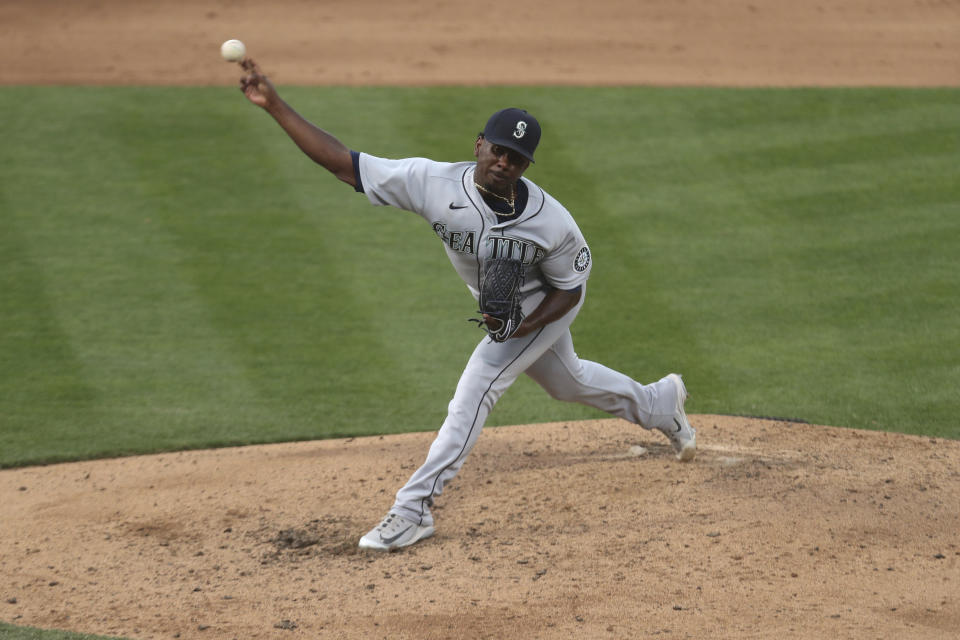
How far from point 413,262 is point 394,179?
433 cm

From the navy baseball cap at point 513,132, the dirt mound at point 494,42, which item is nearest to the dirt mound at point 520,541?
the navy baseball cap at point 513,132

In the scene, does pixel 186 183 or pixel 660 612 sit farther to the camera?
pixel 186 183

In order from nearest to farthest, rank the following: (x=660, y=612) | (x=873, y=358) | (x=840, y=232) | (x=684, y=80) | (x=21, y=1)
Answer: (x=660, y=612) < (x=873, y=358) < (x=840, y=232) < (x=684, y=80) < (x=21, y=1)

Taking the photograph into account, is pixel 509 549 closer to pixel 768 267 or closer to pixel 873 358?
pixel 873 358

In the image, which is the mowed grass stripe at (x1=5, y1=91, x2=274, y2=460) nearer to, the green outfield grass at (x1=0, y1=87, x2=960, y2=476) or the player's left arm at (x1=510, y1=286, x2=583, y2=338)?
the green outfield grass at (x1=0, y1=87, x2=960, y2=476)

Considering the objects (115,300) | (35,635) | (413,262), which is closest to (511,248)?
(35,635)

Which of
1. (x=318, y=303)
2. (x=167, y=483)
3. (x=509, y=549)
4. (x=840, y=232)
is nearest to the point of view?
(x=509, y=549)

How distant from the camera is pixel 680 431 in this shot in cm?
585

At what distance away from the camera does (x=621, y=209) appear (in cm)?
980

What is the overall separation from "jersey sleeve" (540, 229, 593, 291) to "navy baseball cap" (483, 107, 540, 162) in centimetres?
47

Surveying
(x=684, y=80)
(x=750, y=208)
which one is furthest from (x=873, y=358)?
(x=684, y=80)

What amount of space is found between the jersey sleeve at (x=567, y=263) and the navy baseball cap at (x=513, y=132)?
0.47m

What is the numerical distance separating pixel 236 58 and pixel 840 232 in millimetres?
6219

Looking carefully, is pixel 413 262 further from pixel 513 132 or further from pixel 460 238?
pixel 513 132
